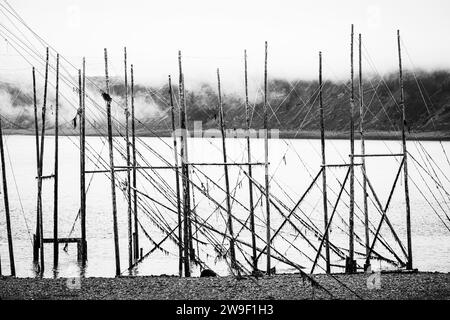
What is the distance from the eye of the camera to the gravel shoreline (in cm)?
2036

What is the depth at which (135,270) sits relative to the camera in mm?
34375

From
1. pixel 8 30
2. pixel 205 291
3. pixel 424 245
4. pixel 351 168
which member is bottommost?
pixel 424 245

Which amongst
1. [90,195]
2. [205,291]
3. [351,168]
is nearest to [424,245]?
[351,168]

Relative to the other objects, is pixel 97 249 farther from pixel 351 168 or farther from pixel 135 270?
pixel 351 168

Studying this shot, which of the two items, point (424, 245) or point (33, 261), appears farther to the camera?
point (424, 245)

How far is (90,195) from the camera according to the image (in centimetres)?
8850

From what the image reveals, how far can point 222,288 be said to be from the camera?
2192cm

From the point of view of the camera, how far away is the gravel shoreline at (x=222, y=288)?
20359mm

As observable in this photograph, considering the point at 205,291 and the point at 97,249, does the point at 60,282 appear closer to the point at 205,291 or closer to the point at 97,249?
the point at 205,291
